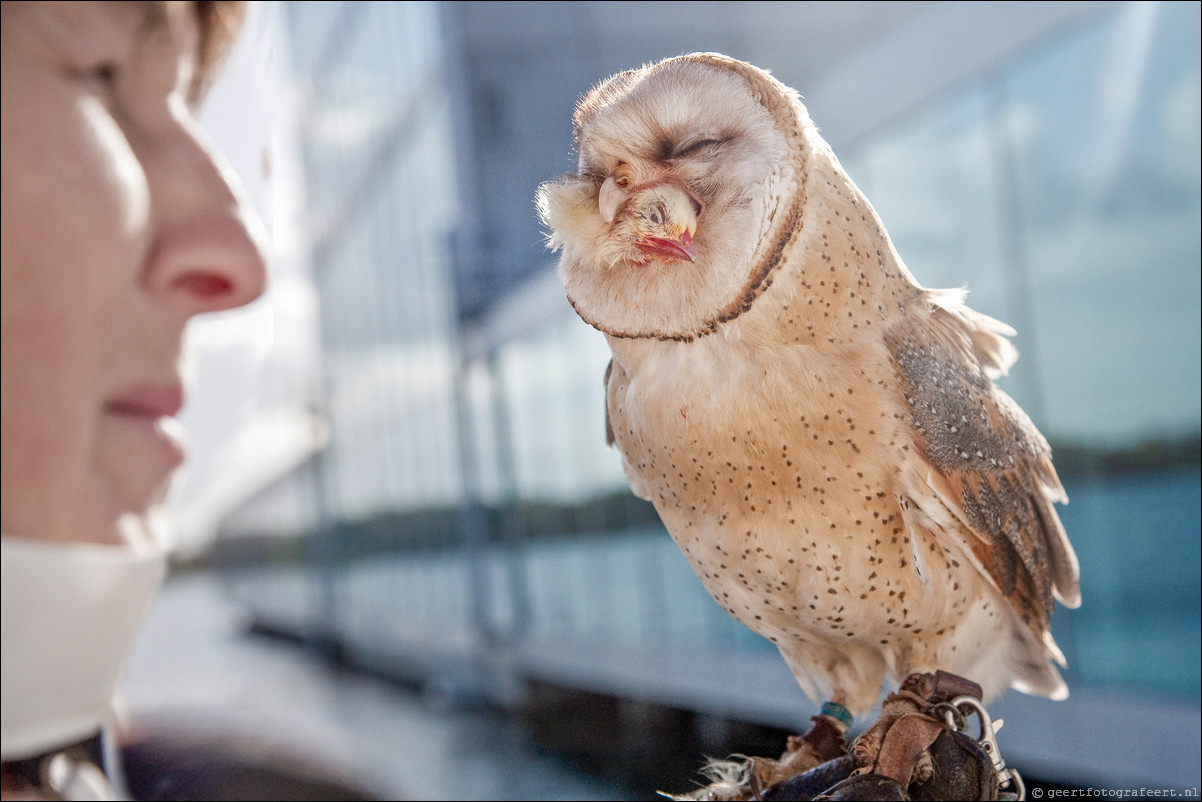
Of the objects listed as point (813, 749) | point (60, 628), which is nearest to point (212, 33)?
point (60, 628)

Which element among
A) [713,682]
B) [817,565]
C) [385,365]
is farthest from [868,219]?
[385,365]

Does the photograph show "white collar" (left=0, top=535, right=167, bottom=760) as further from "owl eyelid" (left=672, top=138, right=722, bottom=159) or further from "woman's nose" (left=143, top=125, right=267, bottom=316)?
"owl eyelid" (left=672, top=138, right=722, bottom=159)

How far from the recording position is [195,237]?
30.0 inches

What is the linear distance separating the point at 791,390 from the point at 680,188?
0.44 ft

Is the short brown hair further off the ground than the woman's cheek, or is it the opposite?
the short brown hair

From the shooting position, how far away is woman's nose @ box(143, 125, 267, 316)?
0.76 m

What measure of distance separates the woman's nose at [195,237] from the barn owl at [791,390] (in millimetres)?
397

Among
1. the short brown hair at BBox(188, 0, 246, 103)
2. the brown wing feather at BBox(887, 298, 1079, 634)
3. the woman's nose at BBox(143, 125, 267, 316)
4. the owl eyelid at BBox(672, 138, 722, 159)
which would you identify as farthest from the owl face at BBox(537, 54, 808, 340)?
the short brown hair at BBox(188, 0, 246, 103)

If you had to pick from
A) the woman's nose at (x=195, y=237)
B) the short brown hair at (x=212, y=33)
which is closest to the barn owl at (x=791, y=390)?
the woman's nose at (x=195, y=237)

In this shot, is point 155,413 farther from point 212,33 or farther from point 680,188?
point 680,188

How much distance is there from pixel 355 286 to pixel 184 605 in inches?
79.6

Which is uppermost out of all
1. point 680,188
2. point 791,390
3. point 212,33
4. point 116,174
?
point 212,33

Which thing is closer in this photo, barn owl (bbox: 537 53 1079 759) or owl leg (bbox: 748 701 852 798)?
barn owl (bbox: 537 53 1079 759)

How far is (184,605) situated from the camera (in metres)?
4.71
